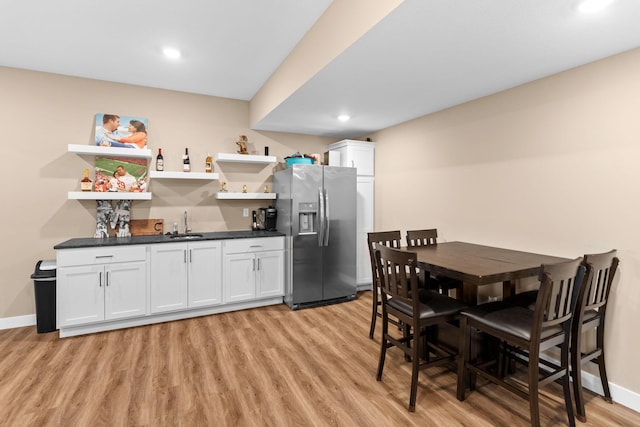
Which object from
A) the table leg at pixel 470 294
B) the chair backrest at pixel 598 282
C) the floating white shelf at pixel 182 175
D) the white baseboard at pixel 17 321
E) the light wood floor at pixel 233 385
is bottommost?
the light wood floor at pixel 233 385

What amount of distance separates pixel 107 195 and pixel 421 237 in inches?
139

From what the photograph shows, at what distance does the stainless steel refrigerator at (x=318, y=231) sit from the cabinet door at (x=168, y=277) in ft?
4.09

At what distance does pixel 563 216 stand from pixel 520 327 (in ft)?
3.95

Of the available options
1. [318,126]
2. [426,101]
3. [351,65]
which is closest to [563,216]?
[426,101]

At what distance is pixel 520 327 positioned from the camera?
1.94m

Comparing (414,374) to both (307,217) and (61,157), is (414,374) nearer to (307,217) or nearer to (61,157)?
(307,217)

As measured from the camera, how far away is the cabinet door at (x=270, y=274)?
4.04 meters

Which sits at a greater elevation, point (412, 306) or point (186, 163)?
point (186, 163)

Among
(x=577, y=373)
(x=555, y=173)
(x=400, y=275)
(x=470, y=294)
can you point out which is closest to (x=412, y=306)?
(x=400, y=275)

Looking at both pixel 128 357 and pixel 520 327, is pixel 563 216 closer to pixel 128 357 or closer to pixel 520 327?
pixel 520 327

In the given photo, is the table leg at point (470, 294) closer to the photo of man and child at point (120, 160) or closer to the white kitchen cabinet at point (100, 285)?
the white kitchen cabinet at point (100, 285)

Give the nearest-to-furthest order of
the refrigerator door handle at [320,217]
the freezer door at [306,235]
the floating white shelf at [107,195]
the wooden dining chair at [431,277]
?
the wooden dining chair at [431,277] → the floating white shelf at [107,195] → the freezer door at [306,235] → the refrigerator door handle at [320,217]

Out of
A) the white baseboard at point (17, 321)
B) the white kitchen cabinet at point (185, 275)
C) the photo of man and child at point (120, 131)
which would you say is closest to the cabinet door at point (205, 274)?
the white kitchen cabinet at point (185, 275)

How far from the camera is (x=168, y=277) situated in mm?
3574
